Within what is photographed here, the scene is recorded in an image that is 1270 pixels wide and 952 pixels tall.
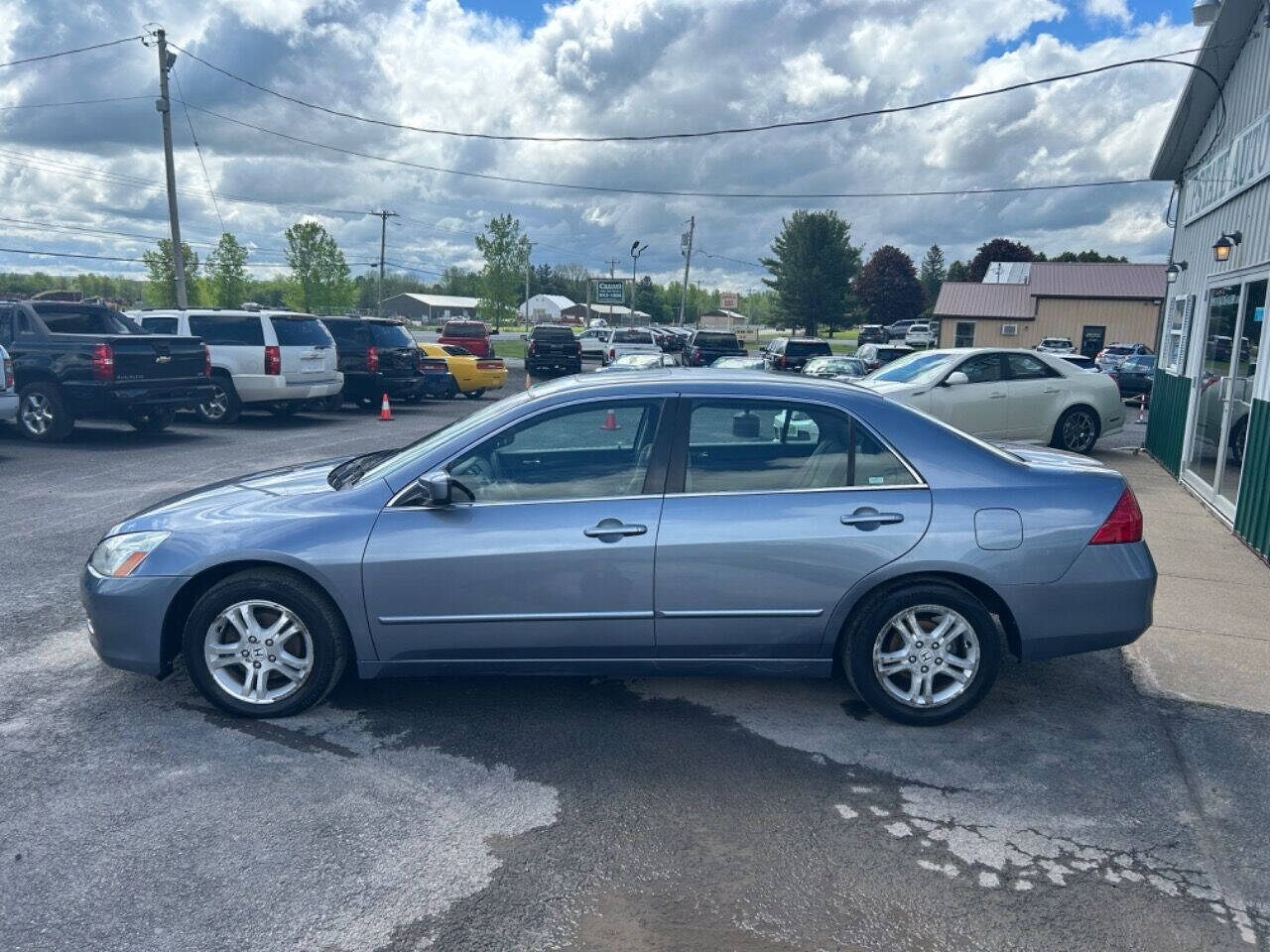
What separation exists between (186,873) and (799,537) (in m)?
2.61

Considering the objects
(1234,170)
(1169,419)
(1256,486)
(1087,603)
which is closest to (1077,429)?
(1169,419)

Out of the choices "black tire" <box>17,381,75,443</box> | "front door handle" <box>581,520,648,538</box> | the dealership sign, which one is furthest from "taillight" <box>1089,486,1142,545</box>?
"black tire" <box>17,381,75,443</box>

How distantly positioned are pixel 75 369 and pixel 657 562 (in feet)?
38.4

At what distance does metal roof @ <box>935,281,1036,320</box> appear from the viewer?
52.2 metres

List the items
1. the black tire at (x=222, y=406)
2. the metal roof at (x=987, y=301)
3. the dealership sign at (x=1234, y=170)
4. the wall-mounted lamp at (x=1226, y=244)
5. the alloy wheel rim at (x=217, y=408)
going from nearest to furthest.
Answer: the dealership sign at (x=1234, y=170) < the wall-mounted lamp at (x=1226, y=244) < the black tire at (x=222, y=406) < the alloy wheel rim at (x=217, y=408) < the metal roof at (x=987, y=301)

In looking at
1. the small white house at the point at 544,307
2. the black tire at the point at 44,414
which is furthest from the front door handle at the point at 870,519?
the small white house at the point at 544,307

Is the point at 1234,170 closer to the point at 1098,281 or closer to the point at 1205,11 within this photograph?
the point at 1205,11

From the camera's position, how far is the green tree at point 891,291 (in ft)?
322

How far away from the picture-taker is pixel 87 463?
11.7 meters

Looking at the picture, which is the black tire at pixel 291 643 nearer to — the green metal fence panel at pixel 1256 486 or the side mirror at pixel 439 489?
the side mirror at pixel 439 489

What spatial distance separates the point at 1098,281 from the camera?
173ft

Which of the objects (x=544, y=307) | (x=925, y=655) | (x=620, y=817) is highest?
(x=544, y=307)

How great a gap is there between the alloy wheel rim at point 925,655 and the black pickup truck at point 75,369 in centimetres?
1184

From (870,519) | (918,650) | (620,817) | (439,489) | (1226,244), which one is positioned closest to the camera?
(620,817)
